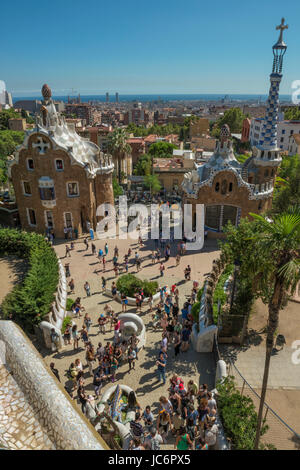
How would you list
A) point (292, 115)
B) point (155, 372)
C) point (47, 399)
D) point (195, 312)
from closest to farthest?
point (47, 399)
point (155, 372)
point (195, 312)
point (292, 115)

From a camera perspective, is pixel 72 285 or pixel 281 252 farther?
pixel 72 285

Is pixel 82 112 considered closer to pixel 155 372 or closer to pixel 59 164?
pixel 59 164

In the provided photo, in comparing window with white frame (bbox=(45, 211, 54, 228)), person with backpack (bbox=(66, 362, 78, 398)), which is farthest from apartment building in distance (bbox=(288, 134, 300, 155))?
person with backpack (bbox=(66, 362, 78, 398))

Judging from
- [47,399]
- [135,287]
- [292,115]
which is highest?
[292,115]

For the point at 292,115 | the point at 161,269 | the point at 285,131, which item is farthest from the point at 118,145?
the point at 292,115

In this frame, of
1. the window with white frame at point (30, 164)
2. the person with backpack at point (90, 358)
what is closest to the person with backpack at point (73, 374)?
the person with backpack at point (90, 358)

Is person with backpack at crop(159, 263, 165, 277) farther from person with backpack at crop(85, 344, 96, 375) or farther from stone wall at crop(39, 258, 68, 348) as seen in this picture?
person with backpack at crop(85, 344, 96, 375)
